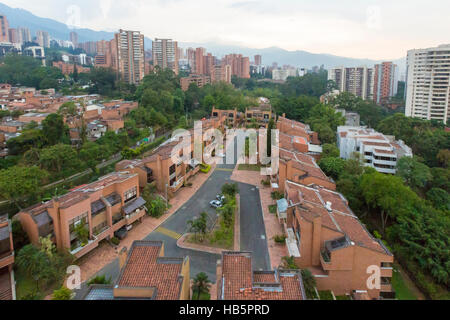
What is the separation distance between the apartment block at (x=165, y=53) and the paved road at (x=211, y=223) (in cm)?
4415

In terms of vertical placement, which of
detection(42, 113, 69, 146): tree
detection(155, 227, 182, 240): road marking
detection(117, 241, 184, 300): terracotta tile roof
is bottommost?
detection(155, 227, 182, 240): road marking

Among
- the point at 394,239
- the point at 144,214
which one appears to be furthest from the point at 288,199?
the point at 144,214

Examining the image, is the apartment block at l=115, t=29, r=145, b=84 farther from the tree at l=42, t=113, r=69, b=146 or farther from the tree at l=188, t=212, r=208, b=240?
the tree at l=188, t=212, r=208, b=240

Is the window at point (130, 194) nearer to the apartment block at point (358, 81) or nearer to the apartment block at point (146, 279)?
the apartment block at point (146, 279)

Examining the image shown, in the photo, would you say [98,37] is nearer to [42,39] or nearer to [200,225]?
[42,39]

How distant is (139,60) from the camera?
49.7 m

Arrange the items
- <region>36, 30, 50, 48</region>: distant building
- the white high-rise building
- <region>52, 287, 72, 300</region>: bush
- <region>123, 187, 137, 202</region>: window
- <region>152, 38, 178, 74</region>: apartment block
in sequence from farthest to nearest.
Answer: <region>36, 30, 50, 48</region>: distant building, <region>152, 38, 178, 74</region>: apartment block, the white high-rise building, <region>123, 187, 137, 202</region>: window, <region>52, 287, 72, 300</region>: bush

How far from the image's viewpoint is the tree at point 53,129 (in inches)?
794

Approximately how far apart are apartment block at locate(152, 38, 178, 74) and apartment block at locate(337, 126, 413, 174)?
41.4m

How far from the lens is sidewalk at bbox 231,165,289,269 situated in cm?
1221

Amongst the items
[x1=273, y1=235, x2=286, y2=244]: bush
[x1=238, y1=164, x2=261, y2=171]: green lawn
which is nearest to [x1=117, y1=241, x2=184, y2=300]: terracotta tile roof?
[x1=273, y1=235, x2=286, y2=244]: bush

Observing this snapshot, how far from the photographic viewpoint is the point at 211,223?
1458cm

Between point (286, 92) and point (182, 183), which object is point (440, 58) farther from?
point (182, 183)

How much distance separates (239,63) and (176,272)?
63003 mm
